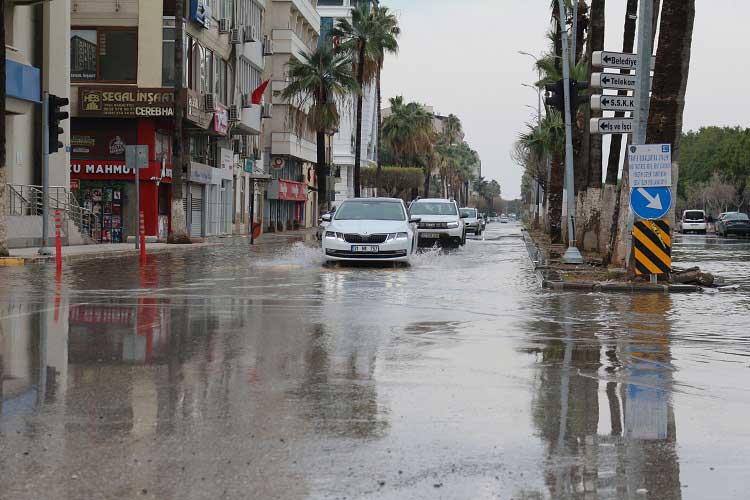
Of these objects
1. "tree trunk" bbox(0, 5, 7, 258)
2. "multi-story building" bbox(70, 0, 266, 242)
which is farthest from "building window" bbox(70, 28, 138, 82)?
"tree trunk" bbox(0, 5, 7, 258)

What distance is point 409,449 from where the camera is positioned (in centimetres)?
595

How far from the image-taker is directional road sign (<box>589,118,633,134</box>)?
2216 cm

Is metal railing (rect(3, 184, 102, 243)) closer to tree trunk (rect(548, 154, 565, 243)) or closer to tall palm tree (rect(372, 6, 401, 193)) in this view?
tree trunk (rect(548, 154, 565, 243))

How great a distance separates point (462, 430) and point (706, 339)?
5926mm

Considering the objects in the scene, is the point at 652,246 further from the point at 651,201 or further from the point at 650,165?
the point at 650,165

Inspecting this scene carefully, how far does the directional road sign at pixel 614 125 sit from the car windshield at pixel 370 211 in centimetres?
560

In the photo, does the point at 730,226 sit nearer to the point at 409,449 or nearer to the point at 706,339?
the point at 706,339

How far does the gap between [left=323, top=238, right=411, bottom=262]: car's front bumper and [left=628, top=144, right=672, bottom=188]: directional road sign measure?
684 centimetres

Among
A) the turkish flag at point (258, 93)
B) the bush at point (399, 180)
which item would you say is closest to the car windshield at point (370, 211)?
the turkish flag at point (258, 93)

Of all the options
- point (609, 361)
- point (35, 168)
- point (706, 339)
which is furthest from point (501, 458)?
point (35, 168)

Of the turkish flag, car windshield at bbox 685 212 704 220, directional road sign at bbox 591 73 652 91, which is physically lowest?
car windshield at bbox 685 212 704 220

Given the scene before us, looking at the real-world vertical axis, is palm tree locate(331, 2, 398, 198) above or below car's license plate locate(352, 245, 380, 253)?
above

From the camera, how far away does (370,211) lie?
26016mm

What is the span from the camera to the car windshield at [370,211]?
25781 millimetres
